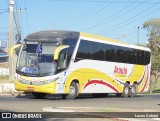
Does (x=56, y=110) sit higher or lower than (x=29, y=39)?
lower

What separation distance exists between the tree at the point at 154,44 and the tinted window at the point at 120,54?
3452 cm

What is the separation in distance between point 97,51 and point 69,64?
3449mm

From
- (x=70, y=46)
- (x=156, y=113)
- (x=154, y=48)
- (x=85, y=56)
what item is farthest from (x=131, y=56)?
(x=154, y=48)

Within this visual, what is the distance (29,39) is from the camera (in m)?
23.6

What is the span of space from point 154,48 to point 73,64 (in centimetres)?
5289

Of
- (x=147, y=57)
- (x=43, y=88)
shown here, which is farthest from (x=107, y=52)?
(x=147, y=57)

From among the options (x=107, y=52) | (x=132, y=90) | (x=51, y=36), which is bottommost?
(x=132, y=90)

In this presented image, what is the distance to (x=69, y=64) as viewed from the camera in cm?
2370

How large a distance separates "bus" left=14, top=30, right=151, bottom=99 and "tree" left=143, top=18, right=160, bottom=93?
119 feet

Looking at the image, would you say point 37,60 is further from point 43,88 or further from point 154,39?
point 154,39

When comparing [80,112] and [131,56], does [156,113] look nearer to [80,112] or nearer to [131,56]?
[80,112]

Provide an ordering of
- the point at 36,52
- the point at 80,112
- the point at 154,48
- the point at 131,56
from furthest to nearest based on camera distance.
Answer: the point at 154,48, the point at 131,56, the point at 36,52, the point at 80,112

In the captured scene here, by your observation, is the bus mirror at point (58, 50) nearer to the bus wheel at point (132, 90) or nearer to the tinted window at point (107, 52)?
the tinted window at point (107, 52)

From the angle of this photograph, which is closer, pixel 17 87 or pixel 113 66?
pixel 17 87
